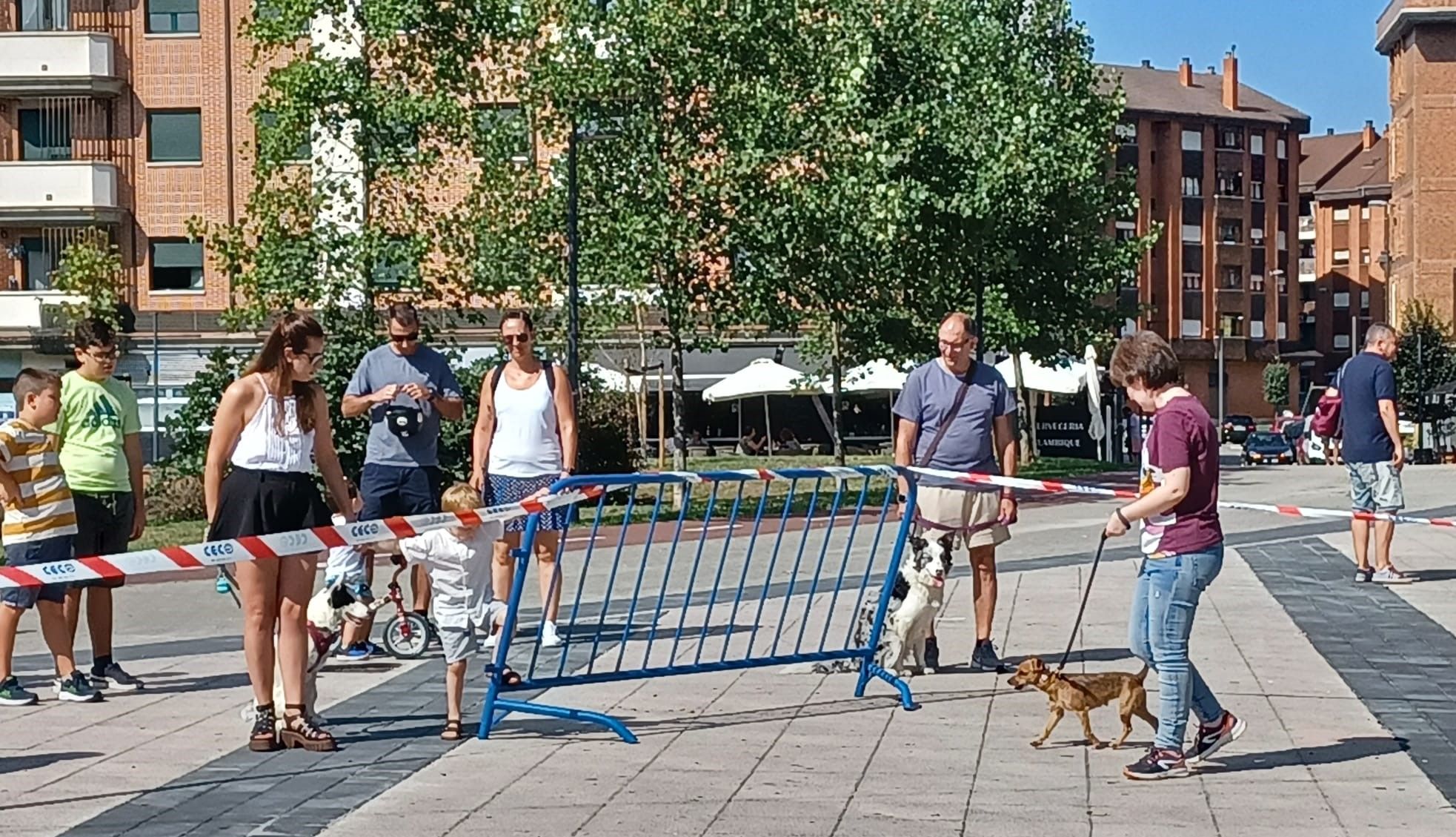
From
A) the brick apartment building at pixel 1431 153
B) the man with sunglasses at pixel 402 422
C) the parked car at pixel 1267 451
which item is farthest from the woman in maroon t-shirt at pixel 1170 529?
the brick apartment building at pixel 1431 153

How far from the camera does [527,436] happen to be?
34.6ft

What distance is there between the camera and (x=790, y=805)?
684cm

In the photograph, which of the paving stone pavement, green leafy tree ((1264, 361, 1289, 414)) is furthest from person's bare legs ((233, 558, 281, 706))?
green leafy tree ((1264, 361, 1289, 414))

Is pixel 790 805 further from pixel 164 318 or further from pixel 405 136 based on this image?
pixel 164 318

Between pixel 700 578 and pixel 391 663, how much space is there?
523 cm

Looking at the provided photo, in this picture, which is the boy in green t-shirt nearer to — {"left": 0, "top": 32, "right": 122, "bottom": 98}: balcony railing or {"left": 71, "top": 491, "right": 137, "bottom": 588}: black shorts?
{"left": 71, "top": 491, "right": 137, "bottom": 588}: black shorts

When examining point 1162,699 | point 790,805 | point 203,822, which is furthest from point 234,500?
point 1162,699

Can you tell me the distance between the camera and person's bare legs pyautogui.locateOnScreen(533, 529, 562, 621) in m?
9.84

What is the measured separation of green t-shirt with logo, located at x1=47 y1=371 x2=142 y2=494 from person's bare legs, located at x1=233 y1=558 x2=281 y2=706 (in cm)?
202

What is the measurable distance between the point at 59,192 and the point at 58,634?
138ft

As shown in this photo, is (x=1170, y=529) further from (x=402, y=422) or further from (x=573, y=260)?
(x=573, y=260)

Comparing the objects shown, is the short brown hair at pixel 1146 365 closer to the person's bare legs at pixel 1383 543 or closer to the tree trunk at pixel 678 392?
the person's bare legs at pixel 1383 543

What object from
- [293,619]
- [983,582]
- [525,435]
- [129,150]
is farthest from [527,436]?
[129,150]

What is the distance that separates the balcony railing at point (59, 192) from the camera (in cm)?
4841
